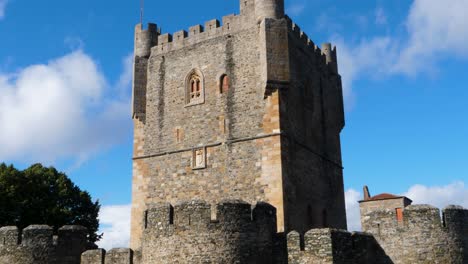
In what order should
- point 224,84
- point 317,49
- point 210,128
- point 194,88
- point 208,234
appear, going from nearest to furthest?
Result: 1. point 208,234
2. point 210,128
3. point 224,84
4. point 194,88
5. point 317,49

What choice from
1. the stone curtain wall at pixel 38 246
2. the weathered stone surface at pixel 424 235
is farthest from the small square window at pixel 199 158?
the weathered stone surface at pixel 424 235

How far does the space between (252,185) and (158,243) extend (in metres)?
6.47

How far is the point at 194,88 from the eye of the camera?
24.5 meters

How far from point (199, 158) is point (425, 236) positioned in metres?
9.88

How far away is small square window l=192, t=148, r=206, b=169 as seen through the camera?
75.7ft

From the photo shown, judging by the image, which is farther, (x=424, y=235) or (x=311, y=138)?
(x=311, y=138)

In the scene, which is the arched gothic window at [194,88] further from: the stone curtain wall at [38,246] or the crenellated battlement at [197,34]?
the stone curtain wall at [38,246]

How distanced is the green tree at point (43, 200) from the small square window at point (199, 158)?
7.69m

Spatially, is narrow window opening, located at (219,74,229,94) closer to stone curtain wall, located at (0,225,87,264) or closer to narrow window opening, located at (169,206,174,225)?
stone curtain wall, located at (0,225,87,264)

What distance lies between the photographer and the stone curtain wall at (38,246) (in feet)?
61.0

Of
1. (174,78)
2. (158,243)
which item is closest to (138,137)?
(174,78)

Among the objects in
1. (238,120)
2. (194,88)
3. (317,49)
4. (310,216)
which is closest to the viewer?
(238,120)

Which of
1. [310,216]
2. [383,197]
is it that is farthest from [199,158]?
[383,197]

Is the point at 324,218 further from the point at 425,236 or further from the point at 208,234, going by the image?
the point at 208,234
